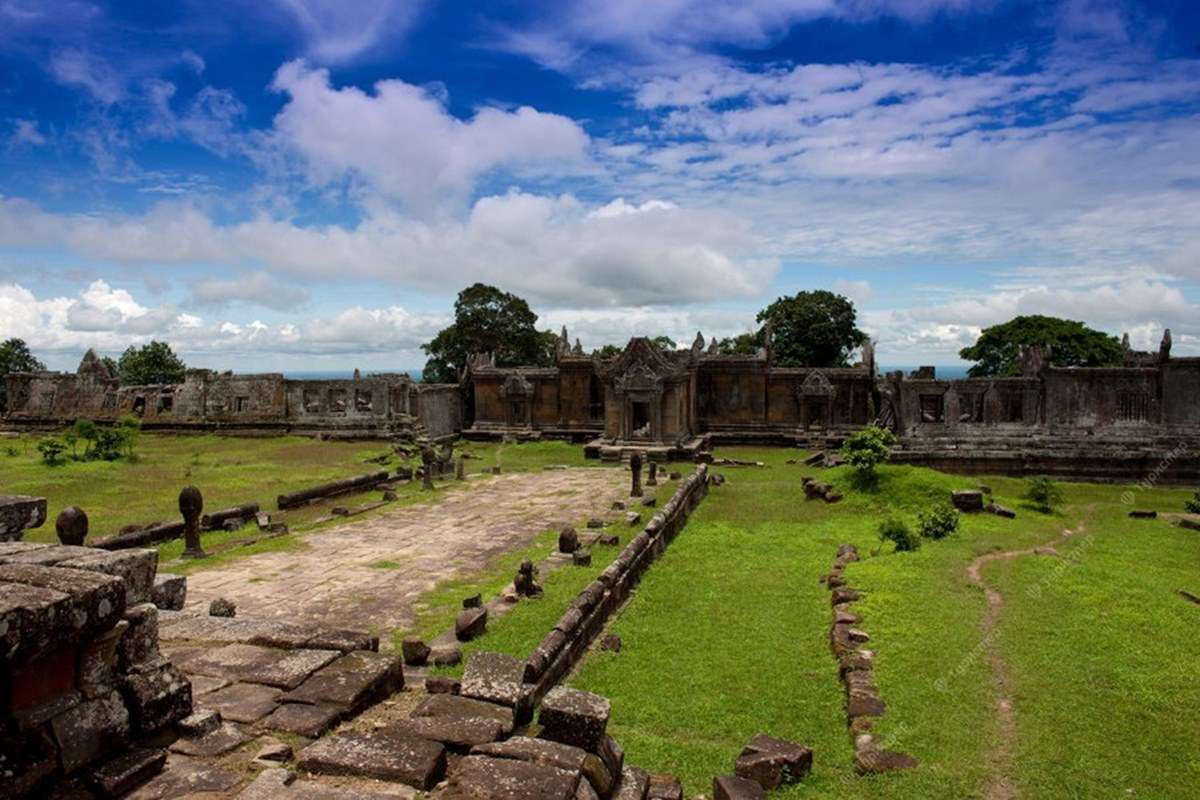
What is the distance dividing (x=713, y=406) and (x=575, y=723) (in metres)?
32.1

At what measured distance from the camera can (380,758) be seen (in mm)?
5059

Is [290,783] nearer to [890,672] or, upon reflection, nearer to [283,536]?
[890,672]

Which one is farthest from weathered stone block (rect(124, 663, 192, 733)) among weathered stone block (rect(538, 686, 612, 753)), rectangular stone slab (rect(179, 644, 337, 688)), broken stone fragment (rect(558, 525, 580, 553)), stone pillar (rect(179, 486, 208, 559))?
stone pillar (rect(179, 486, 208, 559))

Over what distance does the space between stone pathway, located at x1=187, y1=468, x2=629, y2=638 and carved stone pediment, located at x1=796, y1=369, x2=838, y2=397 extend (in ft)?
51.6

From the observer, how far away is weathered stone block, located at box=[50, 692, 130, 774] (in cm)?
442

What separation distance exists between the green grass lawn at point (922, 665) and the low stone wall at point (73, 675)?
407cm

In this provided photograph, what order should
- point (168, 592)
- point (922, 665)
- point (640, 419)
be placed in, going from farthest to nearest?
1. point (640, 419)
2. point (168, 592)
3. point (922, 665)

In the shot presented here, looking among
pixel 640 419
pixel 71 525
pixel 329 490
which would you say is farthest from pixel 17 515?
pixel 640 419

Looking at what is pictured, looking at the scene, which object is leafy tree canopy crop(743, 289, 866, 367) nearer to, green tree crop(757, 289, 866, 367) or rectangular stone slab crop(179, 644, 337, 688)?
green tree crop(757, 289, 866, 367)

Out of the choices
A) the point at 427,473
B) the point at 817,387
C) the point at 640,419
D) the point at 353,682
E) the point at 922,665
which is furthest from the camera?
the point at 817,387

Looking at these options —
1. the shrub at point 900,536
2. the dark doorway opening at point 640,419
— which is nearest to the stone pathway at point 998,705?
the shrub at point 900,536

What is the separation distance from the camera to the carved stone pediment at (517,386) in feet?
125

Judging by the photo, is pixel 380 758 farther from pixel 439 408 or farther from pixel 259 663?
pixel 439 408

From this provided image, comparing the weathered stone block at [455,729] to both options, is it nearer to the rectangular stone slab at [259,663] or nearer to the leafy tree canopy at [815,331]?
the rectangular stone slab at [259,663]
